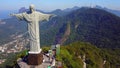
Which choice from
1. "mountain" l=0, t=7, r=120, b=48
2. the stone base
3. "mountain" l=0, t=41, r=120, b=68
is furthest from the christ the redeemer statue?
"mountain" l=0, t=7, r=120, b=48

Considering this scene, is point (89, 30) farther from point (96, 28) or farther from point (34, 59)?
point (34, 59)

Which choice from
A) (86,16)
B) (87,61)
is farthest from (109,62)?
(86,16)

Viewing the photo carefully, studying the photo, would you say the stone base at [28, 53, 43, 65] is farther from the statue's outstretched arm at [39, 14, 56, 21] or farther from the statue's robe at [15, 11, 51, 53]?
the statue's outstretched arm at [39, 14, 56, 21]

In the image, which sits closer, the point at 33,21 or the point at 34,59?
the point at 33,21

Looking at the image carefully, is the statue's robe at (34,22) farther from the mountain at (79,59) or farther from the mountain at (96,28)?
the mountain at (96,28)

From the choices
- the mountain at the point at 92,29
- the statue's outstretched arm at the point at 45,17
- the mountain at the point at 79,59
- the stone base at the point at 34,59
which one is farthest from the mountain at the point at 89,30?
the statue's outstretched arm at the point at 45,17

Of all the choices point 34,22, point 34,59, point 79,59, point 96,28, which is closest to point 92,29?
point 96,28

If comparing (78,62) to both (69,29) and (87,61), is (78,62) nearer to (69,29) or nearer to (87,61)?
(87,61)

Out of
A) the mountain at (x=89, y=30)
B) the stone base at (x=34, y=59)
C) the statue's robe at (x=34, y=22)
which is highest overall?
the statue's robe at (x=34, y=22)
